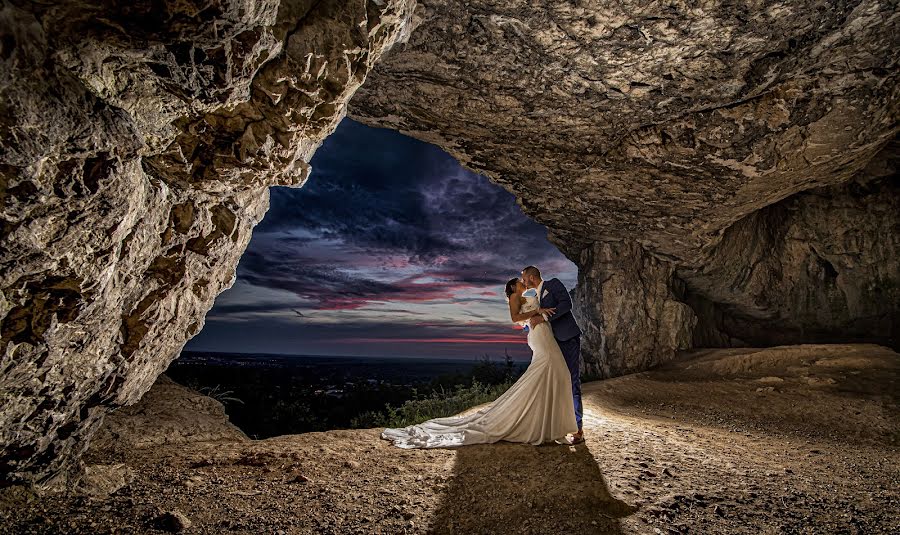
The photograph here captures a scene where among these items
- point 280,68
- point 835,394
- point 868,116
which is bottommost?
point 835,394

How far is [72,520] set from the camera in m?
2.41

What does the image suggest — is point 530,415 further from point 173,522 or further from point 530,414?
point 173,522

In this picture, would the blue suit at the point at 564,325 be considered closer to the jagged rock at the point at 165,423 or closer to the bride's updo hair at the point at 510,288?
the bride's updo hair at the point at 510,288

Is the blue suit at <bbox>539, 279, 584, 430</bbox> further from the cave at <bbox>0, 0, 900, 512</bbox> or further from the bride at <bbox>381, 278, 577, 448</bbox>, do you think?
the cave at <bbox>0, 0, 900, 512</bbox>

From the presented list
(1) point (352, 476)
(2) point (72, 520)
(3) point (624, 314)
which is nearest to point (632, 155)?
(3) point (624, 314)

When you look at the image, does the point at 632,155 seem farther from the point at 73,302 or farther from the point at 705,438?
the point at 73,302

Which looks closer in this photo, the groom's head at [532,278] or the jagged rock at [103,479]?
the jagged rock at [103,479]

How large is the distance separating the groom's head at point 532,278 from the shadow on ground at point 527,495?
201 cm

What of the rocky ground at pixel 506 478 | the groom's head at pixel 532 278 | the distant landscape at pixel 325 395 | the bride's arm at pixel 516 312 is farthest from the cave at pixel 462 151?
the distant landscape at pixel 325 395

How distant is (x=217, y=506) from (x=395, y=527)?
1.23 meters

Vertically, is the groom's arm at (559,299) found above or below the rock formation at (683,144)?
below

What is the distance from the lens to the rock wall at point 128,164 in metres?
1.78

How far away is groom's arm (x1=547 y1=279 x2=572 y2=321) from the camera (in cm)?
511

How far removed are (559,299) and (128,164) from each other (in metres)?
4.41
